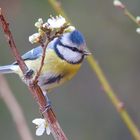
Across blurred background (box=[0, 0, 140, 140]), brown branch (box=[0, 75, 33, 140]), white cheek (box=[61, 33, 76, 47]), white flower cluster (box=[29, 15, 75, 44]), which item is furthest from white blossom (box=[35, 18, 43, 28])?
blurred background (box=[0, 0, 140, 140])

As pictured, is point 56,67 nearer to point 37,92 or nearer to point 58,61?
point 58,61

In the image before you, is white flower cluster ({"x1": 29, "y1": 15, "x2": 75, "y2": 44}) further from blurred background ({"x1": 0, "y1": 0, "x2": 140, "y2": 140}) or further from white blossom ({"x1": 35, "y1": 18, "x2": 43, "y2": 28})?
blurred background ({"x1": 0, "y1": 0, "x2": 140, "y2": 140})

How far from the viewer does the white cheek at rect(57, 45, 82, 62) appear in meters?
2.03

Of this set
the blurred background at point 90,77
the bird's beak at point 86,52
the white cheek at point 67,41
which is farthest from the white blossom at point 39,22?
the blurred background at point 90,77

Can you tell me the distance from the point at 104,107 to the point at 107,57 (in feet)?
1.39

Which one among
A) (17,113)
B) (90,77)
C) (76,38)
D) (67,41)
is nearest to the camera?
(17,113)

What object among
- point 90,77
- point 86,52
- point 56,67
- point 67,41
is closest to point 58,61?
point 56,67

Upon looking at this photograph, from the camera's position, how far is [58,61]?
214cm

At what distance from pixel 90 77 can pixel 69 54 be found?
2871 millimetres

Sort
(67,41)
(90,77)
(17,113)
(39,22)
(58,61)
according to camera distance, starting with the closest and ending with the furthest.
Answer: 1. (39,22)
2. (17,113)
3. (67,41)
4. (58,61)
5. (90,77)

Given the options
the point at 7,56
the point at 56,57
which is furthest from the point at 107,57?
the point at 56,57

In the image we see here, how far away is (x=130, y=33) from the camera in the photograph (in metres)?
4.58

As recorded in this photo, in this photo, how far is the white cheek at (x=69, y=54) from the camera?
2.03m

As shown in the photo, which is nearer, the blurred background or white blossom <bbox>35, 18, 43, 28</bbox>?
white blossom <bbox>35, 18, 43, 28</bbox>
